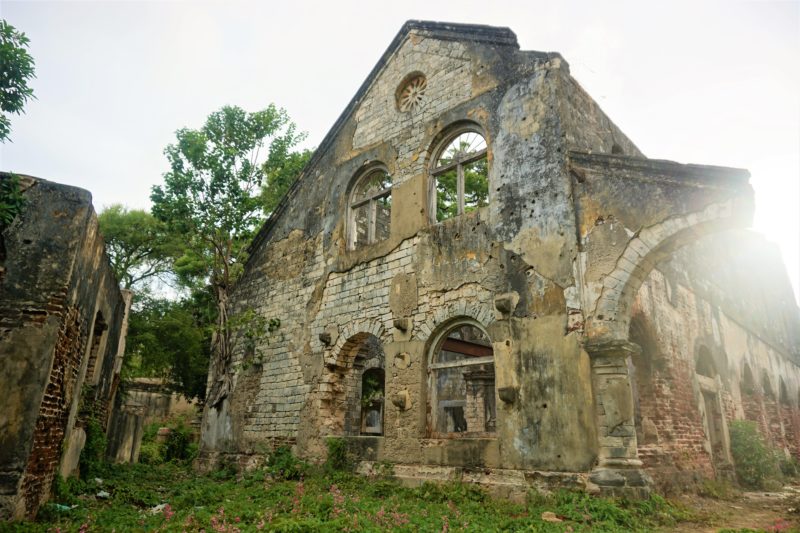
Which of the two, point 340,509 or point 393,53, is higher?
point 393,53

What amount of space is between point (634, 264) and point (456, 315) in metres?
2.76

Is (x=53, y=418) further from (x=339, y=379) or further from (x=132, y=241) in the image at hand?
(x=132, y=241)

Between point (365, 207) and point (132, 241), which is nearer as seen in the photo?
point (365, 207)

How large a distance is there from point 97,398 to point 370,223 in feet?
20.0

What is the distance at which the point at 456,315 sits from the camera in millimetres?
8680

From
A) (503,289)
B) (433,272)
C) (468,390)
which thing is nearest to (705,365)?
(468,390)

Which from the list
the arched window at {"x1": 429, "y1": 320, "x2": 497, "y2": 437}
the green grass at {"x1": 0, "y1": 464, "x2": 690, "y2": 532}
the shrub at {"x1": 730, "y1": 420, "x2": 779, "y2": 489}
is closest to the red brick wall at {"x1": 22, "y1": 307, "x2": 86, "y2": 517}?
the green grass at {"x1": 0, "y1": 464, "x2": 690, "y2": 532}

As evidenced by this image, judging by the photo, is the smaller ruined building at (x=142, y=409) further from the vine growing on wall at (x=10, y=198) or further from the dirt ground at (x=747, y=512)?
the dirt ground at (x=747, y=512)

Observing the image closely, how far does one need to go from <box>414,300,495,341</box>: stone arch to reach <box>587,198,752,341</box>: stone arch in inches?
63.6

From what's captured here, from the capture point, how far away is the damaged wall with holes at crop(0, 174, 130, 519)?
591 cm

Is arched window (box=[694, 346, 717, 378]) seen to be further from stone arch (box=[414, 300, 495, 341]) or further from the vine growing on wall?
the vine growing on wall

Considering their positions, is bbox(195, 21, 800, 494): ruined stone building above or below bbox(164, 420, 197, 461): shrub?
above

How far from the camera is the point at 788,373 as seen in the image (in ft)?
61.2

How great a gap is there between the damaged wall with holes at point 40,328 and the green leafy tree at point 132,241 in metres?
15.0
